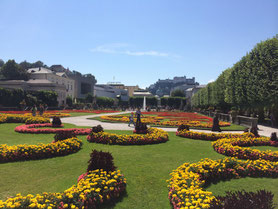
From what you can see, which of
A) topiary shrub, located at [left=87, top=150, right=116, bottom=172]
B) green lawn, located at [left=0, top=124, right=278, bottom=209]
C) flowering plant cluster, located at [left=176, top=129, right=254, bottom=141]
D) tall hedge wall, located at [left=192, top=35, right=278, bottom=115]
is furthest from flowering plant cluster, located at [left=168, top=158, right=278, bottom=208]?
tall hedge wall, located at [left=192, top=35, right=278, bottom=115]

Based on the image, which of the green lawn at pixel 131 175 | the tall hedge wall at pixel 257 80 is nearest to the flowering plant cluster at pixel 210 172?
the green lawn at pixel 131 175

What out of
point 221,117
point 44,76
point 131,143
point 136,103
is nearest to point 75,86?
A: point 44,76

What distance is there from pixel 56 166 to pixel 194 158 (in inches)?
189

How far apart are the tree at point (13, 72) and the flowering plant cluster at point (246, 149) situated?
7167 centimetres

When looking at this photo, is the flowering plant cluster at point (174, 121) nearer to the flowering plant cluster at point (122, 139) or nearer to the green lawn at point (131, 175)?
the flowering plant cluster at point (122, 139)

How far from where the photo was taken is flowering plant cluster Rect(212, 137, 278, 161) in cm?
761

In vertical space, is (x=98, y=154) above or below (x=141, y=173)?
above

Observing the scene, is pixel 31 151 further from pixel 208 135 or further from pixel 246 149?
pixel 208 135

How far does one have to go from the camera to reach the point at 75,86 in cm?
8981

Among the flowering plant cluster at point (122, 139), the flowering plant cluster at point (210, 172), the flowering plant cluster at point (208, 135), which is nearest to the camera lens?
the flowering plant cluster at point (210, 172)

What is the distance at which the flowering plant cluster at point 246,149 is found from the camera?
7610mm

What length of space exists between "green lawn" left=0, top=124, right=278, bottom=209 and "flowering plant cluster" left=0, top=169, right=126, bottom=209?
331mm

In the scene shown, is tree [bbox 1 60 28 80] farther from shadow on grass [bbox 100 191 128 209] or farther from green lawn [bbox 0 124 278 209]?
shadow on grass [bbox 100 191 128 209]

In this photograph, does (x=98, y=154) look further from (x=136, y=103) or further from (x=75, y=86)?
(x=75, y=86)
